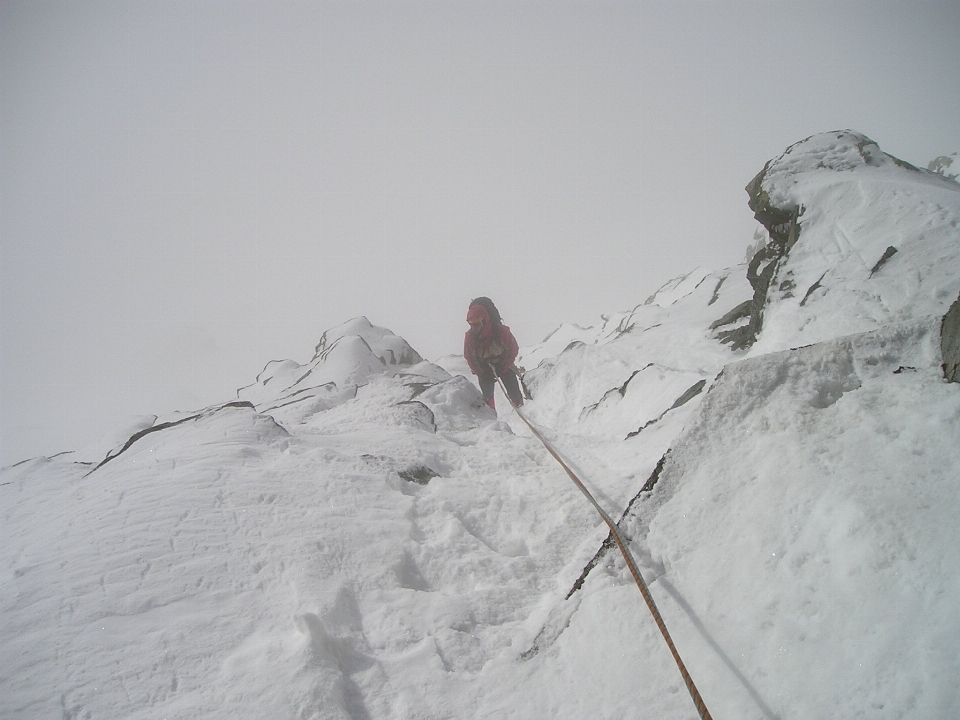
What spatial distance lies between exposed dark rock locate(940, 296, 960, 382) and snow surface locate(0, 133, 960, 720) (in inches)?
3.2

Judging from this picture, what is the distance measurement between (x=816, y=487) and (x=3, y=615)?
4437 millimetres

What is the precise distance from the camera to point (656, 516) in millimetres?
3320

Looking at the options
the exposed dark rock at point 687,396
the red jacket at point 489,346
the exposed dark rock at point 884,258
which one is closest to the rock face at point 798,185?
the exposed dark rock at point 884,258

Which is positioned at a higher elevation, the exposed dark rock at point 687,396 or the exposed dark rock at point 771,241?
the exposed dark rock at point 771,241

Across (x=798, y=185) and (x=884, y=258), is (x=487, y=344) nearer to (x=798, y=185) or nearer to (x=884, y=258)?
(x=798, y=185)

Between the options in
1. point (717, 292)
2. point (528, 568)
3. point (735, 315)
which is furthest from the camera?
point (717, 292)

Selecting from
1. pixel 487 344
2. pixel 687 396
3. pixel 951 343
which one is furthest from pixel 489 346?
pixel 951 343

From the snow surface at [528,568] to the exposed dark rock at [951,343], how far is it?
3.2 inches

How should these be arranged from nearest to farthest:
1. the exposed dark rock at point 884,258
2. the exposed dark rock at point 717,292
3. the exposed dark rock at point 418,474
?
the exposed dark rock at point 418,474 < the exposed dark rock at point 884,258 < the exposed dark rock at point 717,292

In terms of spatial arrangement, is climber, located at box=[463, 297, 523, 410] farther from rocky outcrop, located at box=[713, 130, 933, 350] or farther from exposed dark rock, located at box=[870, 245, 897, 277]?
exposed dark rock, located at box=[870, 245, 897, 277]

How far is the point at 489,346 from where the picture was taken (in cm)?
1055

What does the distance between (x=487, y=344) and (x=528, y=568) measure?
7.03 m

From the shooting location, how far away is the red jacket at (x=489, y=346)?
10453mm

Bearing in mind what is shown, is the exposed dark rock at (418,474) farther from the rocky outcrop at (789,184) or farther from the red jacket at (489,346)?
the rocky outcrop at (789,184)
